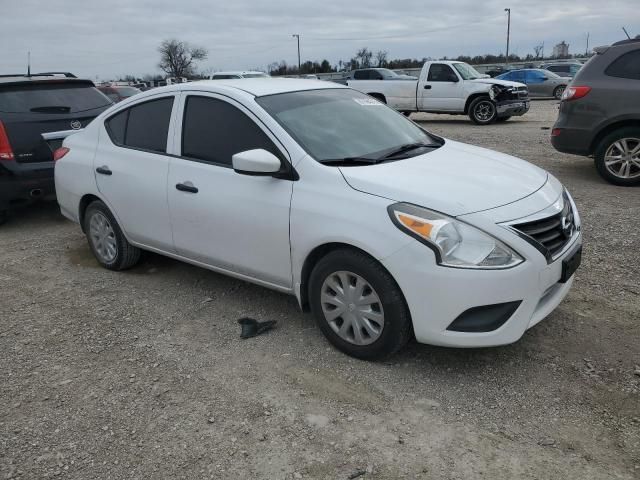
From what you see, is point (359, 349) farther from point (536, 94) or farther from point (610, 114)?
point (536, 94)

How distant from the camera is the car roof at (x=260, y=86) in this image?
4129 mm

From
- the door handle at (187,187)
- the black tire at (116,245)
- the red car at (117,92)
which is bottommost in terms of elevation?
the black tire at (116,245)

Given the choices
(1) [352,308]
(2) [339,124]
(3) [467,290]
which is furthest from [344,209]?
(2) [339,124]

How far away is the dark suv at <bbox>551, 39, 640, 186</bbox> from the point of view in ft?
22.9

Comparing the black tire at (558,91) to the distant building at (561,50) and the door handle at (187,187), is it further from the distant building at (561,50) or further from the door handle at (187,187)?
the distant building at (561,50)

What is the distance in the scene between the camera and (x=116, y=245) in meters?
5.05

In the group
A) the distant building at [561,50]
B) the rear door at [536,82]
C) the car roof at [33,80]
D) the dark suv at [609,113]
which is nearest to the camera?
the car roof at [33,80]

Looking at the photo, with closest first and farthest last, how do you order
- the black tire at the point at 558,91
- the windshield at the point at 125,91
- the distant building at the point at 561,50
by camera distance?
the windshield at the point at 125,91 < the black tire at the point at 558,91 < the distant building at the point at 561,50

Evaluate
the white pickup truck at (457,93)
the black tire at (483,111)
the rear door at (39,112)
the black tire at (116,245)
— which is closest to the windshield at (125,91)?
the white pickup truck at (457,93)

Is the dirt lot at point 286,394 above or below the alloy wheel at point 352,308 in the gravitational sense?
below

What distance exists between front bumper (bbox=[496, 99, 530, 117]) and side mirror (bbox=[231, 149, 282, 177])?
13.2 metres

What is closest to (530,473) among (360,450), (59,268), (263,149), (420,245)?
(360,450)

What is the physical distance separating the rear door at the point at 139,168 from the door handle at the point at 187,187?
0.61 ft

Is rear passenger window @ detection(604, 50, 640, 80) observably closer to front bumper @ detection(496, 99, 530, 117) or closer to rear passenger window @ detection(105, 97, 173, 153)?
rear passenger window @ detection(105, 97, 173, 153)
